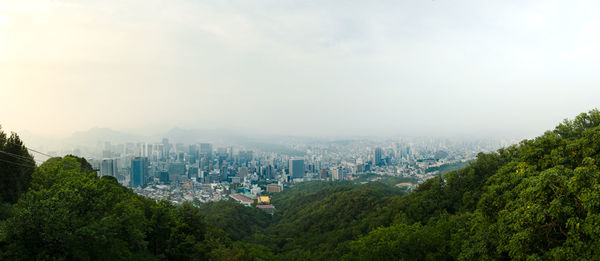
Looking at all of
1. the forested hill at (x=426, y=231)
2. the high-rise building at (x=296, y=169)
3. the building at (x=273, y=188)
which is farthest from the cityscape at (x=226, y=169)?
the forested hill at (x=426, y=231)

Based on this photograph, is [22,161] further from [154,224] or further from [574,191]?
[574,191]

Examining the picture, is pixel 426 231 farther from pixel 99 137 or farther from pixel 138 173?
pixel 99 137

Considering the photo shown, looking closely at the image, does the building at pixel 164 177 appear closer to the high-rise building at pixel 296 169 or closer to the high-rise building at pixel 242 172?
the high-rise building at pixel 242 172

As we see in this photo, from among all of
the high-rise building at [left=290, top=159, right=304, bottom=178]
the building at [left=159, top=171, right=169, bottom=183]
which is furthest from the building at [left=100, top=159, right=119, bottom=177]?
the high-rise building at [left=290, top=159, right=304, bottom=178]

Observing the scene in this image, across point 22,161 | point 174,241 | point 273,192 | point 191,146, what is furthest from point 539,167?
point 191,146

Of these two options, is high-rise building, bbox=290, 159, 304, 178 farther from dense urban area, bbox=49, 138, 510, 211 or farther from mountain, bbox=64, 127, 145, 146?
mountain, bbox=64, 127, 145, 146

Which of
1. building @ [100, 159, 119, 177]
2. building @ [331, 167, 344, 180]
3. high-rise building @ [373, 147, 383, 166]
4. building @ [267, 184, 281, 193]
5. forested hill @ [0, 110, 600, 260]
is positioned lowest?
building @ [267, 184, 281, 193]
